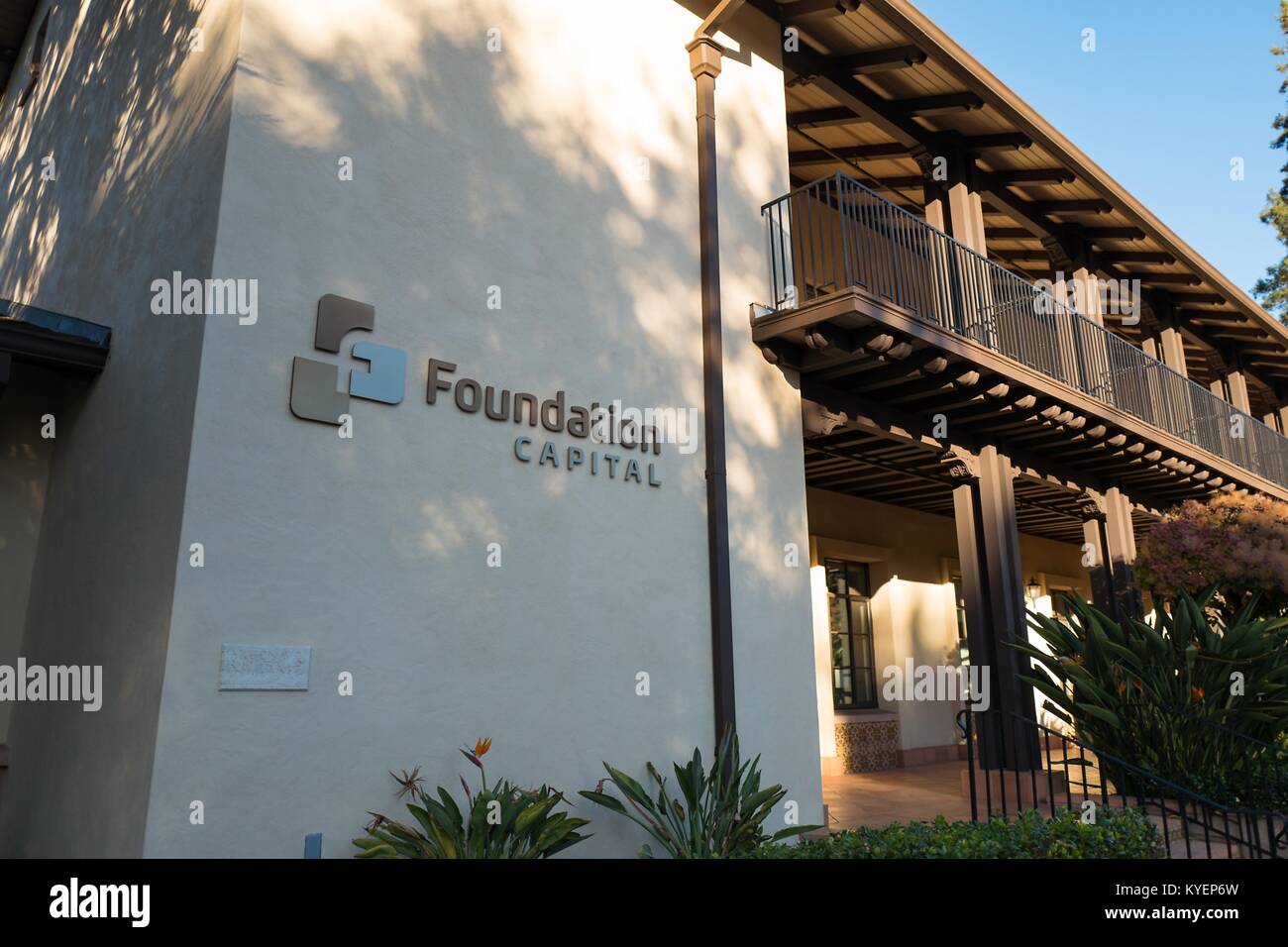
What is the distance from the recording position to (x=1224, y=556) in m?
8.79

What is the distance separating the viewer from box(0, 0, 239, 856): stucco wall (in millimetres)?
4391

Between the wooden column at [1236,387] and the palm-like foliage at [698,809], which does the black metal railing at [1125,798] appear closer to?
the palm-like foliage at [698,809]

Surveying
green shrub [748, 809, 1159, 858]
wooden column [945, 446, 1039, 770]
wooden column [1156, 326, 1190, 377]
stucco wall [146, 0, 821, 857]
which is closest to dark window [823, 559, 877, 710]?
wooden column [945, 446, 1039, 770]

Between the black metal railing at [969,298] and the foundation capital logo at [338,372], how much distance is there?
11.1ft

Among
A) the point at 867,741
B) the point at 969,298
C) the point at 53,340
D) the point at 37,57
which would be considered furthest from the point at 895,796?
the point at 37,57

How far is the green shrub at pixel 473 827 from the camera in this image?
14.5ft

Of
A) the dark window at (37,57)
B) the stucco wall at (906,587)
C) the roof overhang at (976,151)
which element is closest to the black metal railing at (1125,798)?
the stucco wall at (906,587)

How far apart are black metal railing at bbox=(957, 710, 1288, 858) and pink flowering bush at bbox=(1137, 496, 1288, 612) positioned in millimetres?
2022

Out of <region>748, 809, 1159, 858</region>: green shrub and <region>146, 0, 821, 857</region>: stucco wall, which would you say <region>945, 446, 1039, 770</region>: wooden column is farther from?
<region>748, 809, 1159, 858</region>: green shrub

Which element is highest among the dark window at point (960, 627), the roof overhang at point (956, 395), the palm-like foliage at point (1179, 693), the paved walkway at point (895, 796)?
the roof overhang at point (956, 395)

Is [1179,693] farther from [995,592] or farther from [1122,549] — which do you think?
Answer: [1122,549]

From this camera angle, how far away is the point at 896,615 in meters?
12.7

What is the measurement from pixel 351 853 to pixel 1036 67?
998cm

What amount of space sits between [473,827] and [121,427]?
9.89 feet
